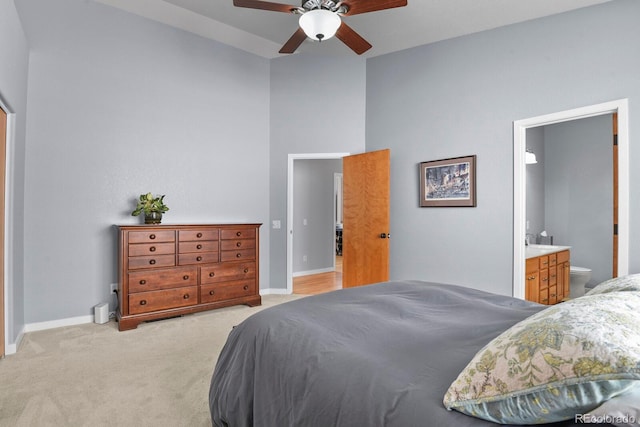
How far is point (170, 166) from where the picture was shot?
4.02 meters

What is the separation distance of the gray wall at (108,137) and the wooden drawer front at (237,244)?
2.02 feet

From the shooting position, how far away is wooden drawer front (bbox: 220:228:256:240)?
151 inches

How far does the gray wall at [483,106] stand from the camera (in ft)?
9.25

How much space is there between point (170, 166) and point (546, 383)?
13.6 feet

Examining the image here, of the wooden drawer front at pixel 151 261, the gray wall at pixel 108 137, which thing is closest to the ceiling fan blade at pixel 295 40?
the gray wall at pixel 108 137

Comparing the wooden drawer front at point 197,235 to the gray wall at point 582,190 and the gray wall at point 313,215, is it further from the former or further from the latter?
the gray wall at point 582,190

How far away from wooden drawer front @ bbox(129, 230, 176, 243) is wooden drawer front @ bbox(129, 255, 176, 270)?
6.5 inches

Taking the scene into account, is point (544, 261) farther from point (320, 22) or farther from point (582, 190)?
point (320, 22)

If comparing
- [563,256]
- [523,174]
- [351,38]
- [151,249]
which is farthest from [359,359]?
[563,256]

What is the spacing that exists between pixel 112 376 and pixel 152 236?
1414 millimetres

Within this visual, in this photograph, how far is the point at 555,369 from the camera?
0.70 meters

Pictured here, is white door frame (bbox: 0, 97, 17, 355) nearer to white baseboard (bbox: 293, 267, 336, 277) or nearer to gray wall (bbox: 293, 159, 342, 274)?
gray wall (bbox: 293, 159, 342, 274)

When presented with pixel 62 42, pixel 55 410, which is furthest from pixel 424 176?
pixel 62 42

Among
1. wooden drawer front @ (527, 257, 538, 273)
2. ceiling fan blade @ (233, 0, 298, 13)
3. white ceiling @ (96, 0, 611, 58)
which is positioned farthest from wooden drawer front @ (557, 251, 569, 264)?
ceiling fan blade @ (233, 0, 298, 13)
